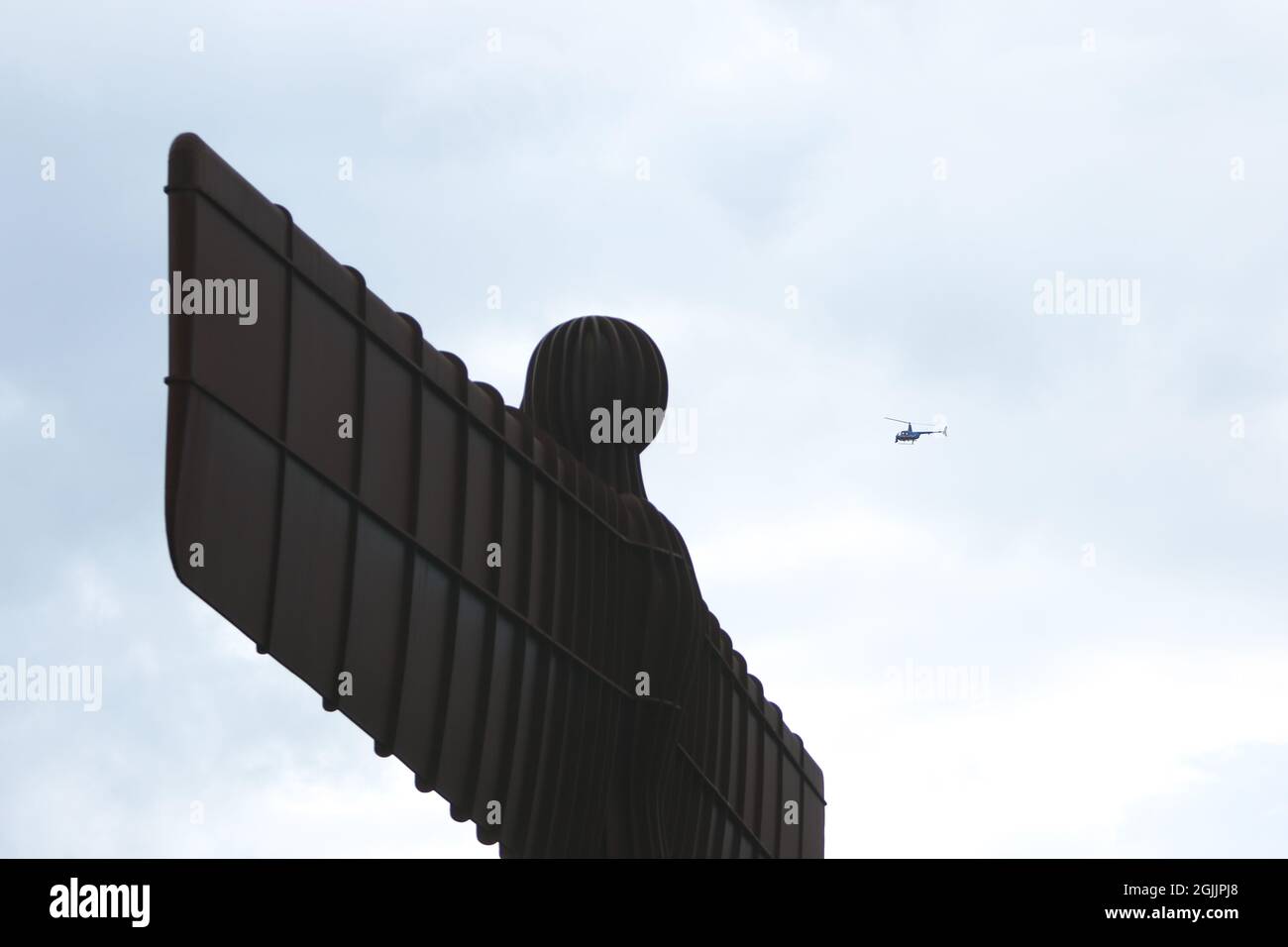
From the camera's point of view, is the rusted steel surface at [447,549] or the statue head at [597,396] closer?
the rusted steel surface at [447,549]

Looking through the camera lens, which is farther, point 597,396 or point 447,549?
point 597,396

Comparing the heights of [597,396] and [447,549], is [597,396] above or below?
above

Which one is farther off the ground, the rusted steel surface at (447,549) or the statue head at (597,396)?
the statue head at (597,396)

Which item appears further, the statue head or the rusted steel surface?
the statue head

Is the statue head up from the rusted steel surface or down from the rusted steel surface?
up
